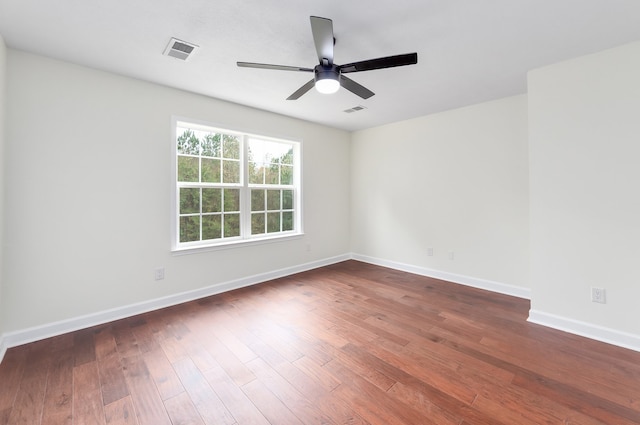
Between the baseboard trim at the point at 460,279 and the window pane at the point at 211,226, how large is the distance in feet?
9.26

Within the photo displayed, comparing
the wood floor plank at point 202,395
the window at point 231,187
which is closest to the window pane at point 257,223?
the window at point 231,187

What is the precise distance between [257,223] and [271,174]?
81 centimetres

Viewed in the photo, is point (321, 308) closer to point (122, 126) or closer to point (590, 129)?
point (122, 126)

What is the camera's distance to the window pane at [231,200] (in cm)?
365

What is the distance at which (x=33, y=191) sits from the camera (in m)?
2.34

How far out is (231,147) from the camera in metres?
3.70

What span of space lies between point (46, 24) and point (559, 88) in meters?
4.41

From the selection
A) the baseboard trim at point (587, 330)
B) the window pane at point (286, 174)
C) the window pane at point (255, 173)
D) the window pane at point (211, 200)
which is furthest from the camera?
the window pane at point (286, 174)

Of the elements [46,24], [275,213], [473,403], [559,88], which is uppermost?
[46,24]

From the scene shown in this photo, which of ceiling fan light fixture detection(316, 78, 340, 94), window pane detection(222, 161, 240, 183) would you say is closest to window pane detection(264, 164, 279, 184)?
window pane detection(222, 161, 240, 183)

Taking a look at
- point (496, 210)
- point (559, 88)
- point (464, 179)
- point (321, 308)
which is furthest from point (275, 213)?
point (559, 88)

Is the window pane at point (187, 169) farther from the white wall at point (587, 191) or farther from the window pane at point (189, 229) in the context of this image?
the white wall at point (587, 191)

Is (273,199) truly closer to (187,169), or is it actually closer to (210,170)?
(210,170)

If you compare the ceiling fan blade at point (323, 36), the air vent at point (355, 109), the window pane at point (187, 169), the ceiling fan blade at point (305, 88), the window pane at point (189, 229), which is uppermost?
the air vent at point (355, 109)
